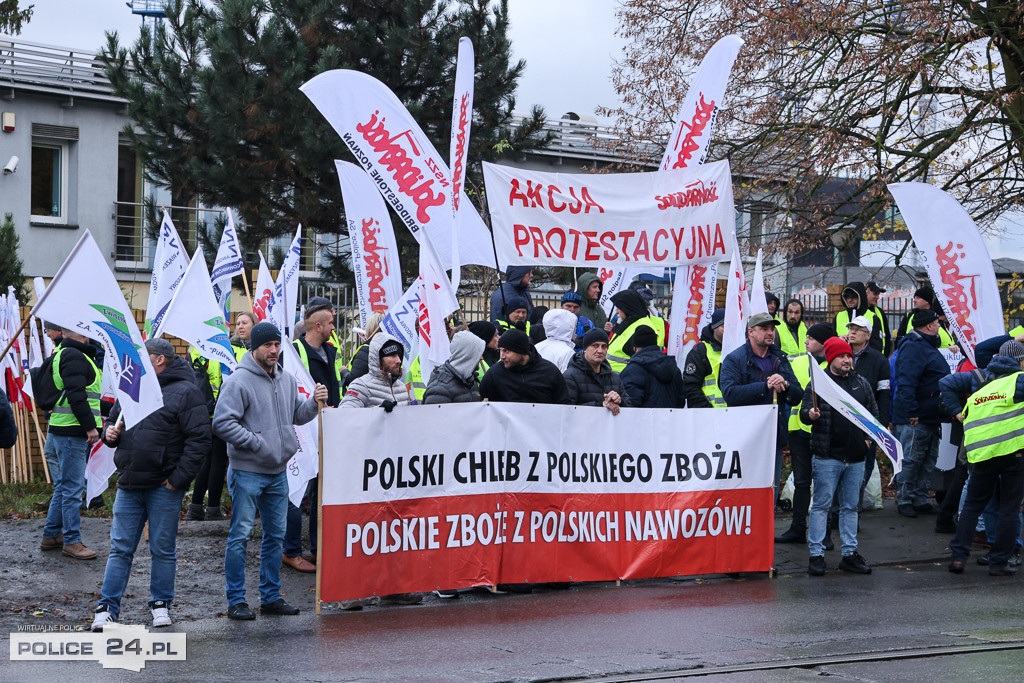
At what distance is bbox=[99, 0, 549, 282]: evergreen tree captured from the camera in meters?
19.4

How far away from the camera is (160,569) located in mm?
8234

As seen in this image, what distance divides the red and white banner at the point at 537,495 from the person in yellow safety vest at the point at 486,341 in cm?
108

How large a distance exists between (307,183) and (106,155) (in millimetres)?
8520

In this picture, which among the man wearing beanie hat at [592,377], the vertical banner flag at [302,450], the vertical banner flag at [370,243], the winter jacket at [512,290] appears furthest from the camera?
the winter jacket at [512,290]

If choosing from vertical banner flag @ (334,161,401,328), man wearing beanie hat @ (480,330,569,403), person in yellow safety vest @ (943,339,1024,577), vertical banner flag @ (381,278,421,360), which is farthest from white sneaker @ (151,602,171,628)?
person in yellow safety vest @ (943,339,1024,577)

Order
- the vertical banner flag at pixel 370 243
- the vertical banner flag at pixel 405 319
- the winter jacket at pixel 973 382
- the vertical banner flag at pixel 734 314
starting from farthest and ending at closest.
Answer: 1. the vertical banner flag at pixel 370 243
2. the vertical banner flag at pixel 734 314
3. the winter jacket at pixel 973 382
4. the vertical banner flag at pixel 405 319

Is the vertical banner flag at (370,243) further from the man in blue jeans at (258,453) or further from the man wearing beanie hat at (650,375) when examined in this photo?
the man in blue jeans at (258,453)

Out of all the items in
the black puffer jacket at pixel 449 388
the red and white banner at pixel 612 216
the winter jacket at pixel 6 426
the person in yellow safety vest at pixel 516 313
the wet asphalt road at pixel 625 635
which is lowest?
the wet asphalt road at pixel 625 635

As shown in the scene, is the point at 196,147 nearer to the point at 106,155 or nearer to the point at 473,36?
the point at 473,36

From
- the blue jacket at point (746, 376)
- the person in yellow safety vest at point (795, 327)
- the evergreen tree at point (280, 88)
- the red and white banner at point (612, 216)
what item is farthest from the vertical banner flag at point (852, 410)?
Answer: the evergreen tree at point (280, 88)

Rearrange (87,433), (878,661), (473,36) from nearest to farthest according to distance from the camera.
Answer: (878,661)
(87,433)
(473,36)

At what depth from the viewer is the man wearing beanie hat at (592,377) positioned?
33.2ft

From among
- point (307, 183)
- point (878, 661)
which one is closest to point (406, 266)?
point (307, 183)

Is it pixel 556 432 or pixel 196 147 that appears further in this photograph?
pixel 196 147
